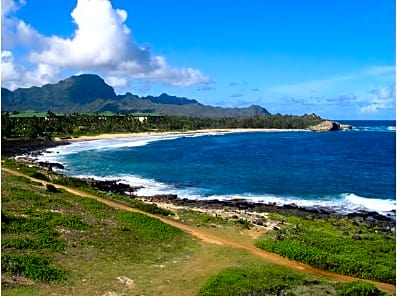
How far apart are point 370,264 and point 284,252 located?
13.0 feet

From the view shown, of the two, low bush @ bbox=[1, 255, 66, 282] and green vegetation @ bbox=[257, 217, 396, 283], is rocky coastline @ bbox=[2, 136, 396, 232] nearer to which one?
green vegetation @ bbox=[257, 217, 396, 283]

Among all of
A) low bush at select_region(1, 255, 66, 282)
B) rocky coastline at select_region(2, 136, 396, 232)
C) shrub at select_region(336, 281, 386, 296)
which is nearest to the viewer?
shrub at select_region(336, 281, 386, 296)

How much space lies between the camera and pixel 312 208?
41000mm

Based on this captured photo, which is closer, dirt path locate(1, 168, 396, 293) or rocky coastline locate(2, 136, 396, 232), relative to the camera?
dirt path locate(1, 168, 396, 293)

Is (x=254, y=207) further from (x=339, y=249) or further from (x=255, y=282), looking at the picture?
(x=255, y=282)

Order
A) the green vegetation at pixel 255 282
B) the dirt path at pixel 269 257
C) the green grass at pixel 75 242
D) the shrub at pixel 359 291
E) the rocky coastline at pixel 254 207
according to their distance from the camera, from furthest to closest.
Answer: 1. the rocky coastline at pixel 254 207
2. the dirt path at pixel 269 257
3. the green grass at pixel 75 242
4. the green vegetation at pixel 255 282
5. the shrub at pixel 359 291

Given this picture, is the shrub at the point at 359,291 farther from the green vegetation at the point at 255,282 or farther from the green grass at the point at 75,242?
the green grass at the point at 75,242

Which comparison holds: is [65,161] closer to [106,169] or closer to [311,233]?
[106,169]

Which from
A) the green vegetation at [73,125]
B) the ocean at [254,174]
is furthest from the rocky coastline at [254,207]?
the green vegetation at [73,125]

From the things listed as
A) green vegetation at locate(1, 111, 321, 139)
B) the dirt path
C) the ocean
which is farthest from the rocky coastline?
green vegetation at locate(1, 111, 321, 139)

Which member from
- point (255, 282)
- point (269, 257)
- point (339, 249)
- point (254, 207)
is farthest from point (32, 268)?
point (254, 207)

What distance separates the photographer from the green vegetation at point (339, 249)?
20.6 meters

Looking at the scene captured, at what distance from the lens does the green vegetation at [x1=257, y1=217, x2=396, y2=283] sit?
2059cm

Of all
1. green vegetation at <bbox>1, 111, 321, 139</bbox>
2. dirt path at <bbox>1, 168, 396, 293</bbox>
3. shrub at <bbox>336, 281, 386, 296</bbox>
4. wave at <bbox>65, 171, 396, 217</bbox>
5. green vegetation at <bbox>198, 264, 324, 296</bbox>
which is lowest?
wave at <bbox>65, 171, 396, 217</bbox>
